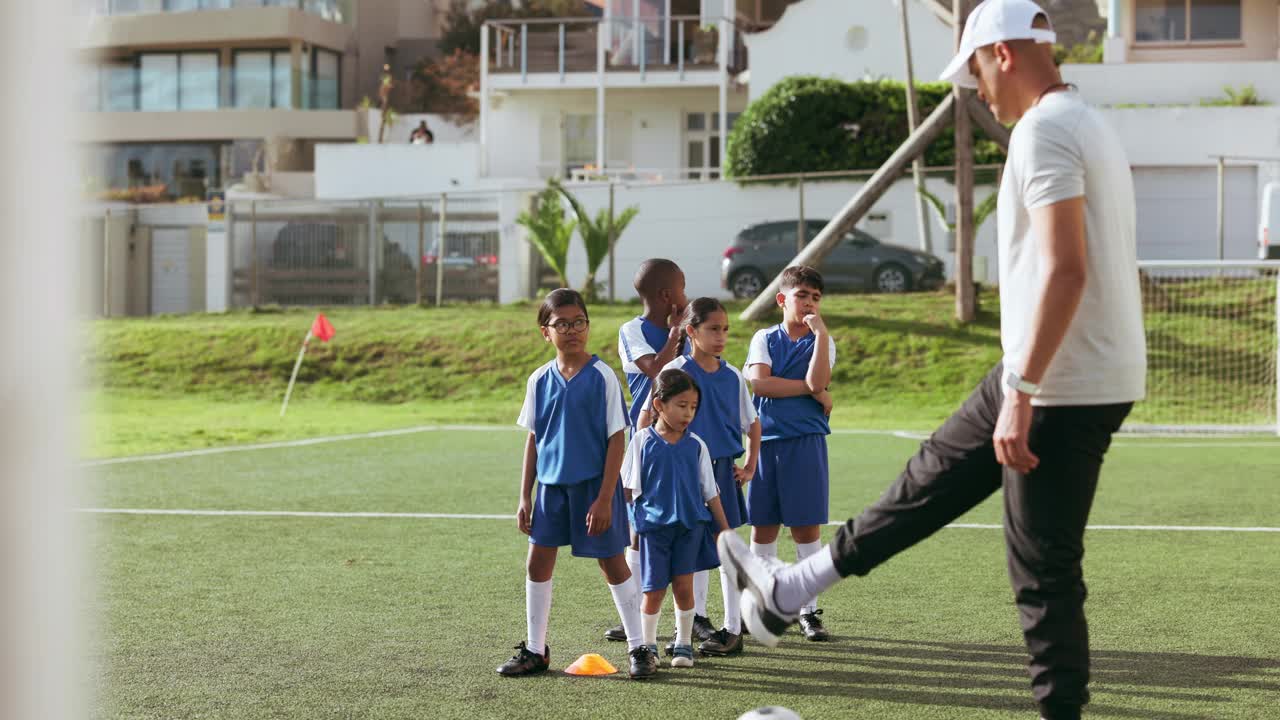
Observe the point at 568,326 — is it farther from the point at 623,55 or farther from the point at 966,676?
the point at 623,55

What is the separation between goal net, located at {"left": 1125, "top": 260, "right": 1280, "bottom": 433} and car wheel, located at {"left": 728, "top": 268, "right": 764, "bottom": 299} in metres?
6.73

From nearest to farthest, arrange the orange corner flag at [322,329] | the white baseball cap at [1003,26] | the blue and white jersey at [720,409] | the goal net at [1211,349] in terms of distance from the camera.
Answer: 1. the white baseball cap at [1003,26]
2. the blue and white jersey at [720,409]
3. the orange corner flag at [322,329]
4. the goal net at [1211,349]

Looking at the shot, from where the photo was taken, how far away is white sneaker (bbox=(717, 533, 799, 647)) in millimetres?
3975

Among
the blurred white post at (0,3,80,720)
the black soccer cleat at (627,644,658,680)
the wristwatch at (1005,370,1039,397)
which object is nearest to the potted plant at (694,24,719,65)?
the black soccer cleat at (627,644,658,680)

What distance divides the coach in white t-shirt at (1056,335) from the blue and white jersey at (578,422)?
1.68m

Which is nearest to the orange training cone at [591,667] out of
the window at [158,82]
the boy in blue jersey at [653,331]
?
the boy in blue jersey at [653,331]

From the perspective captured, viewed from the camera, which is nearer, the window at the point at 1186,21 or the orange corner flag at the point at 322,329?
the orange corner flag at the point at 322,329

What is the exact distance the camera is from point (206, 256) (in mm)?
31312

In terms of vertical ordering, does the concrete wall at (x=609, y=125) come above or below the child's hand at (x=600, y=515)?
above

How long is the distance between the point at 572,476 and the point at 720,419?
76 centimetres

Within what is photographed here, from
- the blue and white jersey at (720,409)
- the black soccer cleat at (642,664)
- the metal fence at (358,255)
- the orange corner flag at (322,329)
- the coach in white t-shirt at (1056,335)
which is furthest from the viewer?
the metal fence at (358,255)

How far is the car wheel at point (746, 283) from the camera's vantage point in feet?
83.9

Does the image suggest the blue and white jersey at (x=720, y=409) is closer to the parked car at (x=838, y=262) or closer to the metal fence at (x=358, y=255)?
the parked car at (x=838, y=262)

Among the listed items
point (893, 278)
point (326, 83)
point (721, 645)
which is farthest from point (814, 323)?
point (326, 83)
